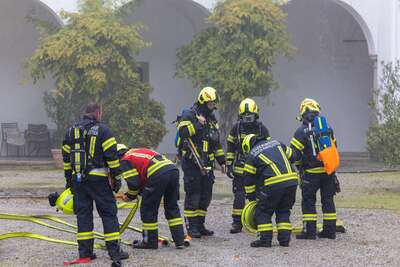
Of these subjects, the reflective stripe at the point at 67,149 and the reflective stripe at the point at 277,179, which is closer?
the reflective stripe at the point at 67,149

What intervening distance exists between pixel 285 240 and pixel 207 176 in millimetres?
1335

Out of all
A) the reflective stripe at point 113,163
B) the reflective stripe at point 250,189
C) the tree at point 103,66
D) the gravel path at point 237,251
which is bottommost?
the gravel path at point 237,251

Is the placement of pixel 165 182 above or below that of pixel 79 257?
above

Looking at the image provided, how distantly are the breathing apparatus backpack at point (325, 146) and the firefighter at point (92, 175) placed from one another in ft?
8.62

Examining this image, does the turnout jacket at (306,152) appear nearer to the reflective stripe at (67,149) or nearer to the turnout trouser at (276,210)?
the turnout trouser at (276,210)

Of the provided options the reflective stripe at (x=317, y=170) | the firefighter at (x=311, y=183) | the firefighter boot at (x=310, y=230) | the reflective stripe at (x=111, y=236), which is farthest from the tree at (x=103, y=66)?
the reflective stripe at (x=111, y=236)

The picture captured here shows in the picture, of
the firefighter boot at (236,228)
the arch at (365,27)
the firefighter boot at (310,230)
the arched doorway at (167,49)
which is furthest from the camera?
the arched doorway at (167,49)

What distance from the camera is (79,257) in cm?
870

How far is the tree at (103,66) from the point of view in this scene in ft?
56.8

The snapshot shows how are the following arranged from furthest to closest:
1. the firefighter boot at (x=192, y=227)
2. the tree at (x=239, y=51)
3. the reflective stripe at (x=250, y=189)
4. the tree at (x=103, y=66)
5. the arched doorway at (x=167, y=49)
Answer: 1. the arched doorway at (x=167, y=49)
2. the tree at (x=239, y=51)
3. the tree at (x=103, y=66)
4. the firefighter boot at (x=192, y=227)
5. the reflective stripe at (x=250, y=189)

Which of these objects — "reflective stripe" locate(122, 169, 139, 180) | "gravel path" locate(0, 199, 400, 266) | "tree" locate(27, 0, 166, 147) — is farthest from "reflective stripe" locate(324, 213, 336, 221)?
"tree" locate(27, 0, 166, 147)

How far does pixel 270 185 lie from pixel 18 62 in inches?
495

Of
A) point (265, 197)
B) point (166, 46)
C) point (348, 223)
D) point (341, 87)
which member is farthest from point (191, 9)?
point (265, 197)

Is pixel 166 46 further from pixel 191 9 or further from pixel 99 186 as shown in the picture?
pixel 99 186
